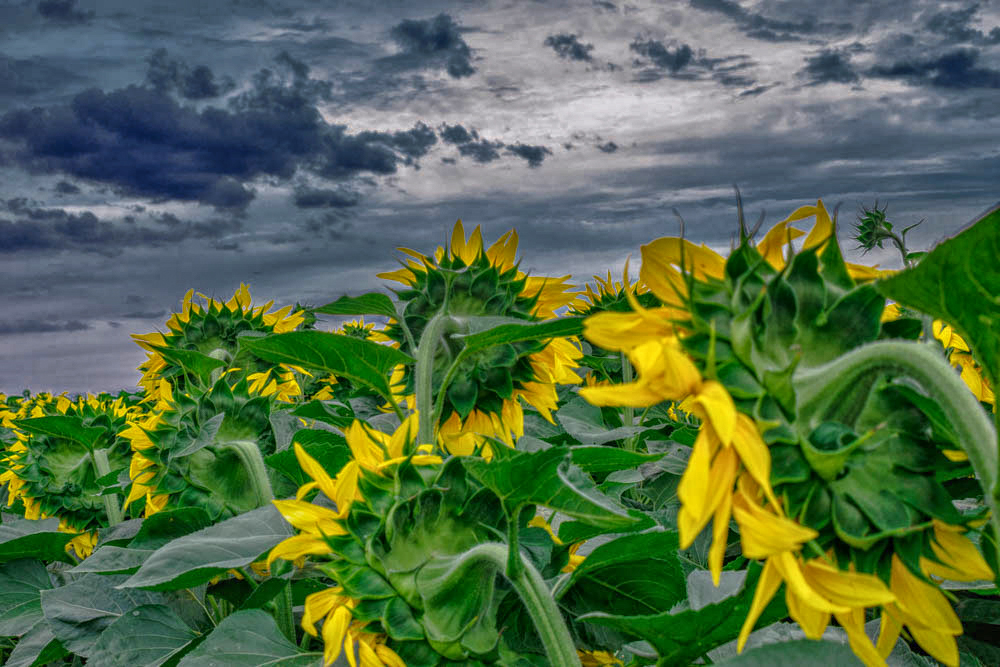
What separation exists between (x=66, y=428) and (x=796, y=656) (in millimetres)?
3460

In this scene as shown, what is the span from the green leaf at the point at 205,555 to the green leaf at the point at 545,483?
2.18 ft

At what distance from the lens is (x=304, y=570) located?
183 centimetres

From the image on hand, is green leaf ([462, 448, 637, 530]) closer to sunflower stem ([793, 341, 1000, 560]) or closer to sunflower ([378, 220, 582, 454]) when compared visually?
sunflower stem ([793, 341, 1000, 560])

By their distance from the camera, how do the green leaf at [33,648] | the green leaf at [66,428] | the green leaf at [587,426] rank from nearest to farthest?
1. the green leaf at [33,648]
2. the green leaf at [587,426]
3. the green leaf at [66,428]

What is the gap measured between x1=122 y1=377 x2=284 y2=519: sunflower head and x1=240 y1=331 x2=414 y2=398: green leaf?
2.17 ft

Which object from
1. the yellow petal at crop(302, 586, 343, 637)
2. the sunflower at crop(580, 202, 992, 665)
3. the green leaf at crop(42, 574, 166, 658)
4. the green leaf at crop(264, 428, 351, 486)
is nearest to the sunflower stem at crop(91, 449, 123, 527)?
the green leaf at crop(42, 574, 166, 658)

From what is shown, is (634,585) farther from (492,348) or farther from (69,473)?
(69,473)

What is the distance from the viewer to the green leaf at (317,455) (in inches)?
68.8

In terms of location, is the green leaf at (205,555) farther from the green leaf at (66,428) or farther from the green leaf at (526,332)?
the green leaf at (66,428)

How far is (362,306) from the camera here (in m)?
2.02

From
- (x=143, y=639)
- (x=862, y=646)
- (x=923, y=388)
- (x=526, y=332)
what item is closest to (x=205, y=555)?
(x=143, y=639)

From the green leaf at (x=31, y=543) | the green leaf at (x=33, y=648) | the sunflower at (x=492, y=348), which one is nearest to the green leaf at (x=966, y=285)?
the sunflower at (x=492, y=348)

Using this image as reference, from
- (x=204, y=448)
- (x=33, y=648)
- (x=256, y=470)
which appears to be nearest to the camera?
(x=256, y=470)

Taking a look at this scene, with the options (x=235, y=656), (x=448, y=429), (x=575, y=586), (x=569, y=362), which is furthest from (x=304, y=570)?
(x=569, y=362)
